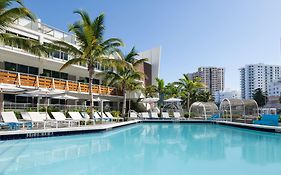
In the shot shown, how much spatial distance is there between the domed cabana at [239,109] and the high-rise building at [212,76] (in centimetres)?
9152

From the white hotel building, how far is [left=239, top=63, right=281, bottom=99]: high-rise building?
463 feet

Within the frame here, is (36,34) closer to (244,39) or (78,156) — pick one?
(78,156)

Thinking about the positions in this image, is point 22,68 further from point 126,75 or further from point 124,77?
point 126,75

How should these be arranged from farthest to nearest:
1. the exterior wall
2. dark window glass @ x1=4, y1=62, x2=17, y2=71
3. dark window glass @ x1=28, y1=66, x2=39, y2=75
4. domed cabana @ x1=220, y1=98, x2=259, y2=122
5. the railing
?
the exterior wall → domed cabana @ x1=220, y1=98, x2=259, y2=122 → dark window glass @ x1=28, y1=66, x2=39, y2=75 → dark window glass @ x1=4, y1=62, x2=17, y2=71 → the railing

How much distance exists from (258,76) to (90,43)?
154m

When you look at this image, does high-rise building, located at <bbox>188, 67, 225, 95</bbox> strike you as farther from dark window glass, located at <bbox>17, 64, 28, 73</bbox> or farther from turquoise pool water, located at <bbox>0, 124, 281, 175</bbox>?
turquoise pool water, located at <bbox>0, 124, 281, 175</bbox>

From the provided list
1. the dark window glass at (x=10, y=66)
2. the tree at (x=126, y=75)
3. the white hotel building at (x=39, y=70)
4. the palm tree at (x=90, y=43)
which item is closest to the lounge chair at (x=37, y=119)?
the palm tree at (x=90, y=43)

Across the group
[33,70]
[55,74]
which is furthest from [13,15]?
[55,74]

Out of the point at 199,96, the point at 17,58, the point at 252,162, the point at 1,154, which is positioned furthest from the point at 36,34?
the point at 199,96

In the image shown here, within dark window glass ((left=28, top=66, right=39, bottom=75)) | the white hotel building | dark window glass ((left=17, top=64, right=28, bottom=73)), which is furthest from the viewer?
dark window glass ((left=28, top=66, right=39, bottom=75))

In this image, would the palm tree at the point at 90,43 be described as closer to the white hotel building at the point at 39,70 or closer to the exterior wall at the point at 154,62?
the white hotel building at the point at 39,70

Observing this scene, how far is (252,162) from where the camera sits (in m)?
9.22

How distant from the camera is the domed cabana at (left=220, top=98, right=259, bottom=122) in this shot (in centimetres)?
2753

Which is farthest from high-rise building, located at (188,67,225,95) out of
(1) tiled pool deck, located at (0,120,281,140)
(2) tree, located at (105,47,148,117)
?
(1) tiled pool deck, located at (0,120,281,140)
